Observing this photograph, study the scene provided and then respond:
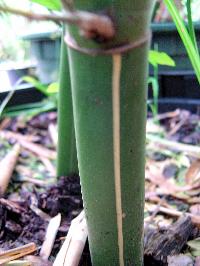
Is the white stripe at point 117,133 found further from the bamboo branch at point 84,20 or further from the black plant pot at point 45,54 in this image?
the black plant pot at point 45,54

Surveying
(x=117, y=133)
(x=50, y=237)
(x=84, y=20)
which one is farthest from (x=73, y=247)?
(x=84, y=20)

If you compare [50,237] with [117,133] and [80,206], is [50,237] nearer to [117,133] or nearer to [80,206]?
[80,206]

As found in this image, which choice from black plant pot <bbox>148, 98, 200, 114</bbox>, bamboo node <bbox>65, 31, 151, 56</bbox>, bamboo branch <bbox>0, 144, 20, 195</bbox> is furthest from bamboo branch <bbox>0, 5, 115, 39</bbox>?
black plant pot <bbox>148, 98, 200, 114</bbox>

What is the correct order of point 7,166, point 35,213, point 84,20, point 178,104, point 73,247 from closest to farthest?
point 84,20 → point 73,247 → point 35,213 → point 7,166 → point 178,104

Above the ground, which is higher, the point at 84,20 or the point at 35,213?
the point at 84,20

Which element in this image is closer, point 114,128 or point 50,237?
point 114,128

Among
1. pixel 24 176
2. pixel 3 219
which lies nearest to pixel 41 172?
pixel 24 176

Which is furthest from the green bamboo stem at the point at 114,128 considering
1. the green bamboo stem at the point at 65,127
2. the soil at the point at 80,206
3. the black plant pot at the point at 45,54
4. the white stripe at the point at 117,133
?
the black plant pot at the point at 45,54
